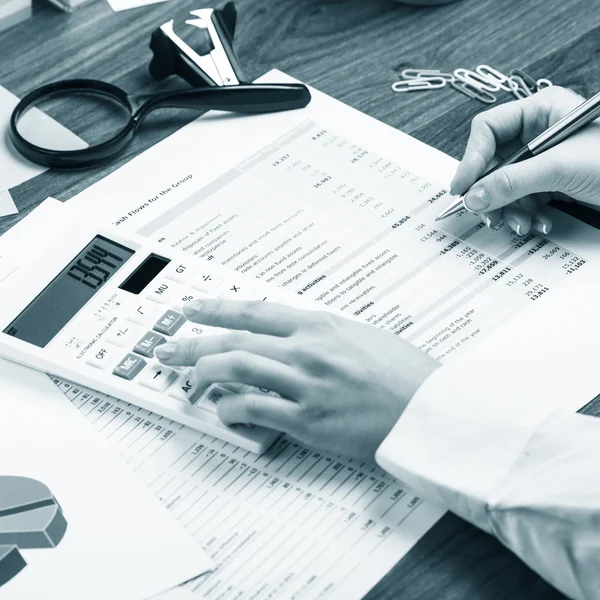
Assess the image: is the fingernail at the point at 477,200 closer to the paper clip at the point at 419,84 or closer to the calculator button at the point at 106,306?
the paper clip at the point at 419,84

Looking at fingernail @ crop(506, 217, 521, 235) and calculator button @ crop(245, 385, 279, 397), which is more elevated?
calculator button @ crop(245, 385, 279, 397)

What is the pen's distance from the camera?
2.76 ft

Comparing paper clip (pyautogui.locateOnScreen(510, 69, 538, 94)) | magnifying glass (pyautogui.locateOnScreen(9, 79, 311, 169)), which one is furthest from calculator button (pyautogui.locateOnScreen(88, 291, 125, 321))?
paper clip (pyautogui.locateOnScreen(510, 69, 538, 94))

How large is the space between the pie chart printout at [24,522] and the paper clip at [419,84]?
22.8 inches

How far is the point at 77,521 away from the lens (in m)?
0.62

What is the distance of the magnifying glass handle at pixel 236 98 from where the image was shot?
36.6 inches

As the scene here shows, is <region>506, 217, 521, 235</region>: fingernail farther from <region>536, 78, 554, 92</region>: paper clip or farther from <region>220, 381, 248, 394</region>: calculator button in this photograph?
<region>220, 381, 248, 394</region>: calculator button

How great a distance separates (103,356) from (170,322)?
6 centimetres

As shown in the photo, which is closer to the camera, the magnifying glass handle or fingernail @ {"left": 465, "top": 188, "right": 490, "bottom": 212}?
fingernail @ {"left": 465, "top": 188, "right": 490, "bottom": 212}

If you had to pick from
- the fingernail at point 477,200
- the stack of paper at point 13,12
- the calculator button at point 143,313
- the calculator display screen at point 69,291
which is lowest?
the fingernail at point 477,200

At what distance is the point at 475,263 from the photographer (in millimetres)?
815

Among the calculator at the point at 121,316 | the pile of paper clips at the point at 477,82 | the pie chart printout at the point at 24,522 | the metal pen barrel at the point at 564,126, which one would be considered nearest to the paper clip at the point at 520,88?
the pile of paper clips at the point at 477,82

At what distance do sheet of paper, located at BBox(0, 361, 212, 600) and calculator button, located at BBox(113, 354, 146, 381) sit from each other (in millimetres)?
47

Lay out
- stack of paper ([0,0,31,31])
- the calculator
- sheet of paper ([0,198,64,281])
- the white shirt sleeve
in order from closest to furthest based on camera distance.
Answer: the white shirt sleeve, the calculator, sheet of paper ([0,198,64,281]), stack of paper ([0,0,31,31])
